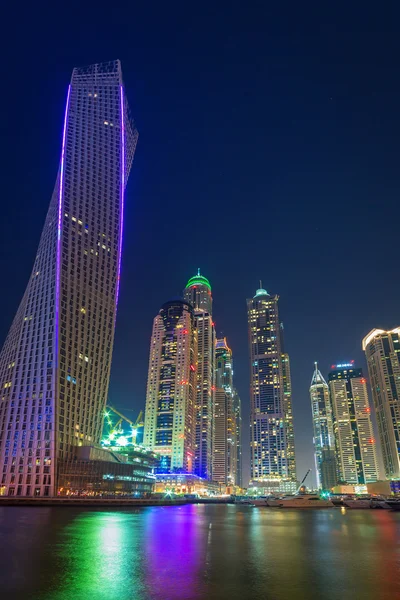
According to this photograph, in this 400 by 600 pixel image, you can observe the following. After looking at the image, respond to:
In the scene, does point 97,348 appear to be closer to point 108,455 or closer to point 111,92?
point 108,455

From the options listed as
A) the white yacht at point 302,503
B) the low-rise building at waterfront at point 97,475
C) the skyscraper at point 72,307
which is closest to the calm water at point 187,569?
the low-rise building at waterfront at point 97,475

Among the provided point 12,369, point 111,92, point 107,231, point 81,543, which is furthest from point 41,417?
point 111,92

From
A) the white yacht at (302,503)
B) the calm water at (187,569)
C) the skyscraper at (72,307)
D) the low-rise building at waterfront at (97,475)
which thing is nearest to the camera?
the calm water at (187,569)

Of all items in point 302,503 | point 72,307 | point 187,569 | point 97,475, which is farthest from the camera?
point 302,503

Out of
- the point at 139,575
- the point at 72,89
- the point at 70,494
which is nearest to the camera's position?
the point at 139,575

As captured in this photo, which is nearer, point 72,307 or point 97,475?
point 97,475

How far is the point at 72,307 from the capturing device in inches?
5738

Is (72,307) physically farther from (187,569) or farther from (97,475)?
(187,569)

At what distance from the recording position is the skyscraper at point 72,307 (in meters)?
133

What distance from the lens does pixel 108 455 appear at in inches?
6024

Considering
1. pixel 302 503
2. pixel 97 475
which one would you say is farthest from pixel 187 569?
pixel 302 503

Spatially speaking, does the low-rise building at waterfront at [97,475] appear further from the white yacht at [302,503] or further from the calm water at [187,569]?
the calm water at [187,569]

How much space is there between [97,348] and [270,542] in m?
124

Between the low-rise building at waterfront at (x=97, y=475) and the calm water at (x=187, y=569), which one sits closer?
the calm water at (x=187, y=569)
